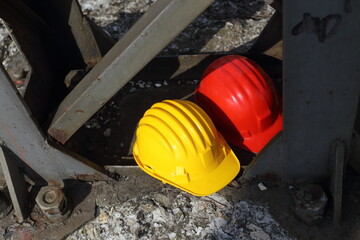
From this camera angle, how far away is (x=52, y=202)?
2.65 m

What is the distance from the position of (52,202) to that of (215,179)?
913 mm

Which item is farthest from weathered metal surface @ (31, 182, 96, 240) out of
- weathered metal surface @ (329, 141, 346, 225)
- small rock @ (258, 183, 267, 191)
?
weathered metal surface @ (329, 141, 346, 225)

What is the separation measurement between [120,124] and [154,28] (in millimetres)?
1308

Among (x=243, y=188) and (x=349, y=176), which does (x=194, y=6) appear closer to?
(x=243, y=188)

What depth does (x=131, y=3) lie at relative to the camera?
13.7 feet

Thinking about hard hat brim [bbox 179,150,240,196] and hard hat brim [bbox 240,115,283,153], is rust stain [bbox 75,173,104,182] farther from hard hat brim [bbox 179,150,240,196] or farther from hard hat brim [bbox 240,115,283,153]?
hard hat brim [bbox 240,115,283,153]

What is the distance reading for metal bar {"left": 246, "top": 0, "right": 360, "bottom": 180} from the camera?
1.77 metres

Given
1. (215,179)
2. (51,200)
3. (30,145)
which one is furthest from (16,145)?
(215,179)

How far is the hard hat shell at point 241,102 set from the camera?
2.62 meters

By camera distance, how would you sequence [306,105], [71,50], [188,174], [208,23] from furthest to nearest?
[208,23] → [71,50] → [188,174] → [306,105]

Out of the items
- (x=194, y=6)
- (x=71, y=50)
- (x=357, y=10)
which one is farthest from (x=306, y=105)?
(x=71, y=50)

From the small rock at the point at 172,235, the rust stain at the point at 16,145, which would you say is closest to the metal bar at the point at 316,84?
the small rock at the point at 172,235

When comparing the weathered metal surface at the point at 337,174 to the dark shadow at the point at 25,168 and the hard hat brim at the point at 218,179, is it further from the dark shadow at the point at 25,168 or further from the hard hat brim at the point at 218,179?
the dark shadow at the point at 25,168

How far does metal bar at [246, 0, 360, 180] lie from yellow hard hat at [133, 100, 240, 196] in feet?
0.70
